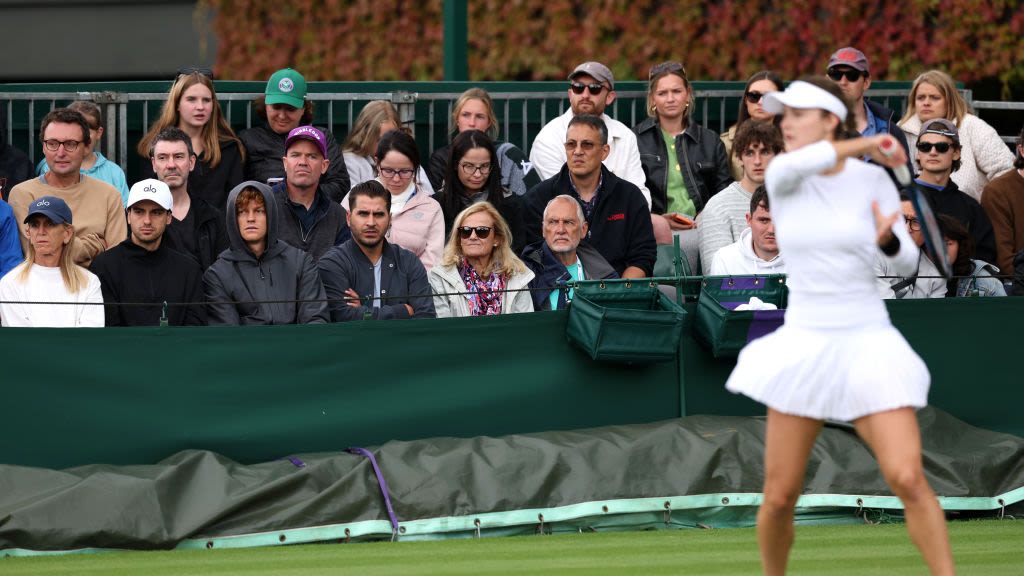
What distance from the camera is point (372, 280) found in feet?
28.6

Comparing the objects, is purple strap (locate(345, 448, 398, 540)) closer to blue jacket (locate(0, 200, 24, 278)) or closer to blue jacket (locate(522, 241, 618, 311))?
blue jacket (locate(522, 241, 618, 311))

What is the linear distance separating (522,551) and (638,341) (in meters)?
1.54

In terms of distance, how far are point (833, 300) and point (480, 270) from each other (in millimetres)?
3534

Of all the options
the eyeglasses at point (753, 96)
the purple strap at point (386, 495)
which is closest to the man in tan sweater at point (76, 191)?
the purple strap at point (386, 495)

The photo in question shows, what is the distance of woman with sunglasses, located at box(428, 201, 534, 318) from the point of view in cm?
873

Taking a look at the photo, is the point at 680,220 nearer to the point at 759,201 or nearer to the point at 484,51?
the point at 759,201

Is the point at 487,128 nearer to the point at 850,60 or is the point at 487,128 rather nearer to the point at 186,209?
the point at 186,209

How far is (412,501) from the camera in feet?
25.2

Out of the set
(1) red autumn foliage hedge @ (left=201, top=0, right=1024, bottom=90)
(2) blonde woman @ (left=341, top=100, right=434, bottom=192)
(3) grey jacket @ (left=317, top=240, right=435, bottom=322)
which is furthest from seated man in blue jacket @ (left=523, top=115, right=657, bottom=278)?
(1) red autumn foliage hedge @ (left=201, top=0, right=1024, bottom=90)

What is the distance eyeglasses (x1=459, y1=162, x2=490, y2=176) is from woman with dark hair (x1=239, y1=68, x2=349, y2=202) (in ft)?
2.70

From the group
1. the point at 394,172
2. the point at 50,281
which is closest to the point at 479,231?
the point at 394,172

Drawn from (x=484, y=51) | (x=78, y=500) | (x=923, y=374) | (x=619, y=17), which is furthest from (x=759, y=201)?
(x=484, y=51)

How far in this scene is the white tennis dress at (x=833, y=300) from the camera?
5488 mm

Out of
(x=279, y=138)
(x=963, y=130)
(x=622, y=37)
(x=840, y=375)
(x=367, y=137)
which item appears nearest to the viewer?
(x=840, y=375)
